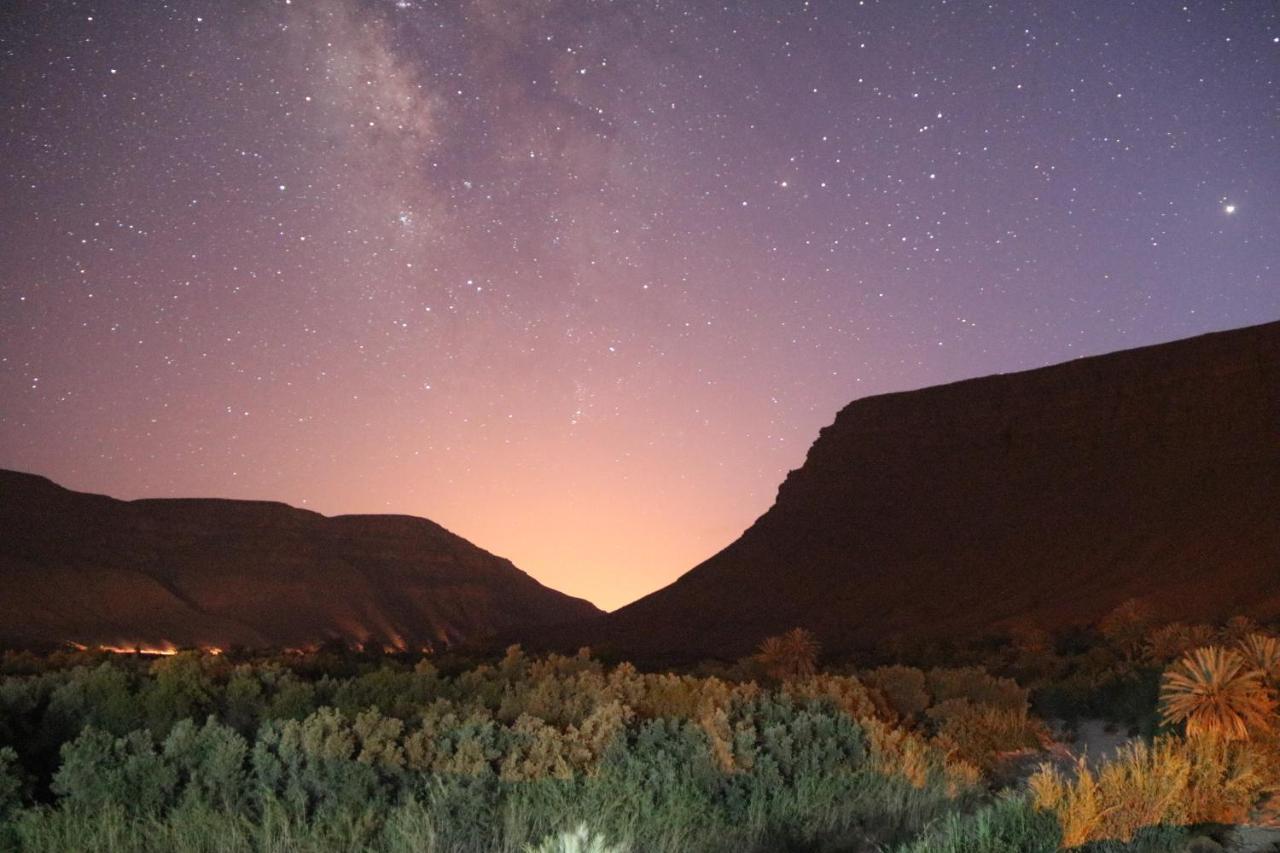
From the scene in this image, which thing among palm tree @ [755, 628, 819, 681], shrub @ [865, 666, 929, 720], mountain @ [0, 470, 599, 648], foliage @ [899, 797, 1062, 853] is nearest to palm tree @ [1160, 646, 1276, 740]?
shrub @ [865, 666, 929, 720]

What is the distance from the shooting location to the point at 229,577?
9494 cm

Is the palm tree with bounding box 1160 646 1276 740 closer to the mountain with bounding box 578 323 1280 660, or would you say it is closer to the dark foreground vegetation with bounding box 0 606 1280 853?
the dark foreground vegetation with bounding box 0 606 1280 853

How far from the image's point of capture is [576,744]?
9.63 m

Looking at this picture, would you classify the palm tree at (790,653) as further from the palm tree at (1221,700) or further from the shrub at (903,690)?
the palm tree at (1221,700)

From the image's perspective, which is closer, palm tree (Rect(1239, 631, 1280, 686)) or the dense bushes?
the dense bushes

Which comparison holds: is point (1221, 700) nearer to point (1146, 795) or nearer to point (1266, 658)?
point (1266, 658)

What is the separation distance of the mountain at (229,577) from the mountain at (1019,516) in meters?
24.0

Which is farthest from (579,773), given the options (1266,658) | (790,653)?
(790,653)

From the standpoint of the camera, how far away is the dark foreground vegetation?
737 centimetres

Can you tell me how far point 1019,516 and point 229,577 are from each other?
68761 millimetres

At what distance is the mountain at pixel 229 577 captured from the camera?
78.3 m

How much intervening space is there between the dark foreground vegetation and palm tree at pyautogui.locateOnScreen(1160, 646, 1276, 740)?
0.11 feet

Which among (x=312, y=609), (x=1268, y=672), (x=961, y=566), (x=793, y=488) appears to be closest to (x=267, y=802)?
(x=1268, y=672)

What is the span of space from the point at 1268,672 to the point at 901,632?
39.0m
